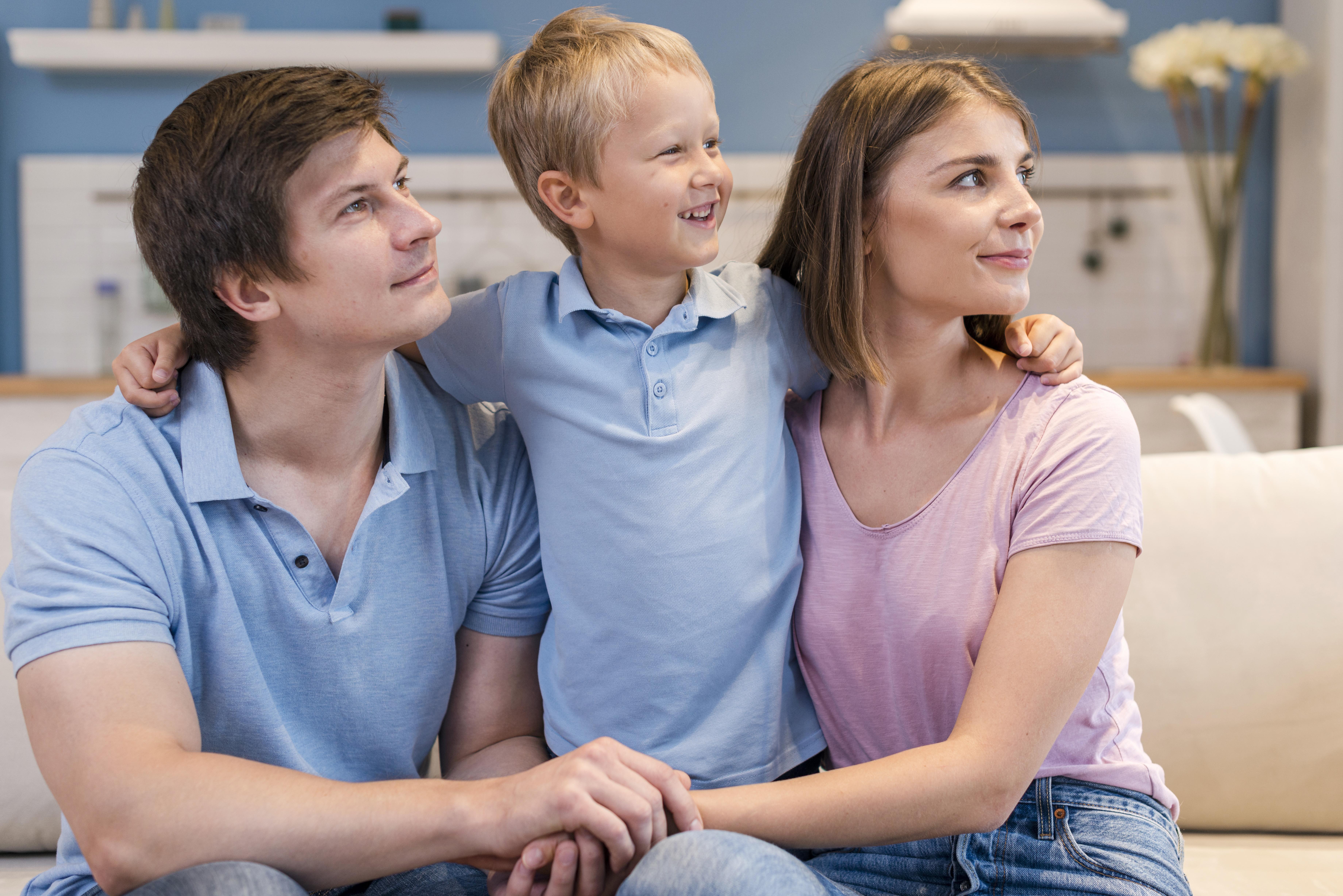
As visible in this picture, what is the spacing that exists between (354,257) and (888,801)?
80 centimetres

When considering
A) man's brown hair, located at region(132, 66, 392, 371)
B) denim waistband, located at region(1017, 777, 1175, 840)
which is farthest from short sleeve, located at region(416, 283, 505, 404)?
denim waistband, located at region(1017, 777, 1175, 840)

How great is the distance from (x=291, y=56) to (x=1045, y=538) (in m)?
3.96

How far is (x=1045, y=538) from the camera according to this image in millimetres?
1138

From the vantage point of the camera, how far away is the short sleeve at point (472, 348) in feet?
4.46

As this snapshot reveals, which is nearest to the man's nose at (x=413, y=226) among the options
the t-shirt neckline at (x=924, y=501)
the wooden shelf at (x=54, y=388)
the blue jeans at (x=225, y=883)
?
the t-shirt neckline at (x=924, y=501)

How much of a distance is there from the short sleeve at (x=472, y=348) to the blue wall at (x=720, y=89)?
324cm

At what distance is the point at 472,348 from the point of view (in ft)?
4.50

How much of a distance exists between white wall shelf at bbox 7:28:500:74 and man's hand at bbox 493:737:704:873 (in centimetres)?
371

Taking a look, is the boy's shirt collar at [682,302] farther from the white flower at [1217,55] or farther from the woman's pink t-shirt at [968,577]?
the white flower at [1217,55]

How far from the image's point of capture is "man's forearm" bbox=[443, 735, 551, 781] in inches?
52.4

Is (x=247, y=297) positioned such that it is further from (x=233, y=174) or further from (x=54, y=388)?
(x=54, y=388)

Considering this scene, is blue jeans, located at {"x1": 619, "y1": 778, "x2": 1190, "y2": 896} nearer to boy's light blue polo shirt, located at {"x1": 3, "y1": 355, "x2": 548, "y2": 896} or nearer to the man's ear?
boy's light blue polo shirt, located at {"x1": 3, "y1": 355, "x2": 548, "y2": 896}

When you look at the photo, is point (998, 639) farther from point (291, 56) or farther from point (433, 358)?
point (291, 56)

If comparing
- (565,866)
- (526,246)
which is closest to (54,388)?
(526,246)
